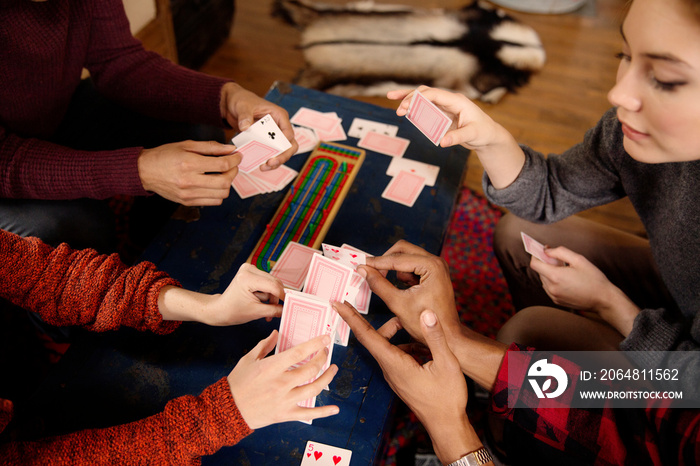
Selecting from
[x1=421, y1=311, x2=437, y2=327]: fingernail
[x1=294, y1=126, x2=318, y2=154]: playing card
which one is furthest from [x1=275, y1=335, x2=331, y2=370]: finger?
[x1=294, y1=126, x2=318, y2=154]: playing card

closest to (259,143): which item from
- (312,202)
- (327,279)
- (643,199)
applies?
(312,202)

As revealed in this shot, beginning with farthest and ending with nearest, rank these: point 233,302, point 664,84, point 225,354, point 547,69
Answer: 1. point 547,69
2. point 225,354
3. point 233,302
4. point 664,84

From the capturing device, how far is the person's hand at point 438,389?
1210 millimetres

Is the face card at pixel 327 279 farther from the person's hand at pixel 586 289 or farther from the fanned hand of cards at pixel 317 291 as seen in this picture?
the person's hand at pixel 586 289

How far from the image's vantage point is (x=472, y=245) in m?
2.54

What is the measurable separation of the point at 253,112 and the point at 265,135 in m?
0.18

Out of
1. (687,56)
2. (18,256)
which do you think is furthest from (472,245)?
(18,256)

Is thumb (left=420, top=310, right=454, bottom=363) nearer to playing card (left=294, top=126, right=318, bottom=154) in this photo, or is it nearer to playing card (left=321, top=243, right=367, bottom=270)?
playing card (left=321, top=243, right=367, bottom=270)

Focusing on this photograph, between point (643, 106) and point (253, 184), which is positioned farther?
point (253, 184)

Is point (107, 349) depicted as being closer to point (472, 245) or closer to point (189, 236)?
point (189, 236)

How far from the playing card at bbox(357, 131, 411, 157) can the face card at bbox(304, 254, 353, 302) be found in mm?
735

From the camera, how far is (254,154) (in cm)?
170

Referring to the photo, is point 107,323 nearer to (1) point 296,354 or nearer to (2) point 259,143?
(1) point 296,354

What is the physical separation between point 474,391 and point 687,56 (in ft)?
4.67
